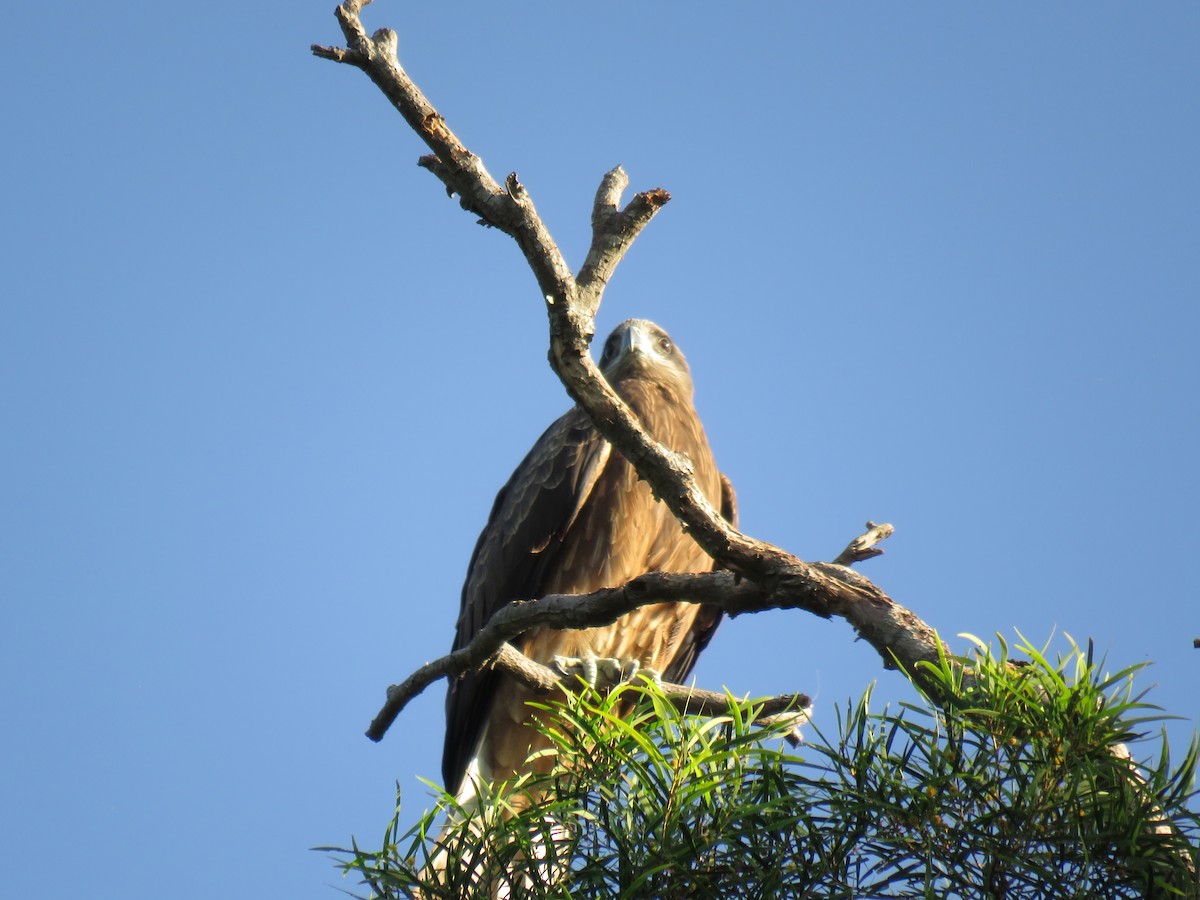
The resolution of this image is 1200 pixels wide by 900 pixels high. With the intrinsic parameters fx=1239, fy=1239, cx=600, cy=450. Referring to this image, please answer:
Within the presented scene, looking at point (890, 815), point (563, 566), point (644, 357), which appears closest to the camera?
point (890, 815)

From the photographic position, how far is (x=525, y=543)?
233 inches

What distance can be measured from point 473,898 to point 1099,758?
0.97 meters

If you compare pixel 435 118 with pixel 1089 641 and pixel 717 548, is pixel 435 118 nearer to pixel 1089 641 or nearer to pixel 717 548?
pixel 717 548

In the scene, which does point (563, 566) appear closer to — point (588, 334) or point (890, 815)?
point (588, 334)

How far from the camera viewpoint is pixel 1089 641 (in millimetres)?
1916

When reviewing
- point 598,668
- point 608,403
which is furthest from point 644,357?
point 608,403

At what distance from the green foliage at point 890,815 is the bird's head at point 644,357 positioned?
5.38m

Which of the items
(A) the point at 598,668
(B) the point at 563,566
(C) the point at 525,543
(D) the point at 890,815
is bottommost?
(D) the point at 890,815

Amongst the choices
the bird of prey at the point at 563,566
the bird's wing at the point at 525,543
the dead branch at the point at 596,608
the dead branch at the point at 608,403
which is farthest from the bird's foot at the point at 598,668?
the dead branch at the point at 608,403

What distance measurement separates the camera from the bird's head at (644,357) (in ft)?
24.5

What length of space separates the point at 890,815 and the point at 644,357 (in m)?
5.92

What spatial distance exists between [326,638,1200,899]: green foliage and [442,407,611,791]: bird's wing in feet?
12.0

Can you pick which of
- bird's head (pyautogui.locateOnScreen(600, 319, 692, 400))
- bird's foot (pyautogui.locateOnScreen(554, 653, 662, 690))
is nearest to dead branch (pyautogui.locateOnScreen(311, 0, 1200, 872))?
bird's foot (pyautogui.locateOnScreen(554, 653, 662, 690))

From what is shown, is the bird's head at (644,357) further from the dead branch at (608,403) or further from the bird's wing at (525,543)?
the dead branch at (608,403)
